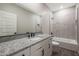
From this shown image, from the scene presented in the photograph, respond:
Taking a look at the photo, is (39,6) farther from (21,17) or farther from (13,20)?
(13,20)

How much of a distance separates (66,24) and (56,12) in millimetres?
982

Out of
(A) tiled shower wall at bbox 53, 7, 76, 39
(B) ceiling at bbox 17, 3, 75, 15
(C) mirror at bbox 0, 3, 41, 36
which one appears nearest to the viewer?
(C) mirror at bbox 0, 3, 41, 36

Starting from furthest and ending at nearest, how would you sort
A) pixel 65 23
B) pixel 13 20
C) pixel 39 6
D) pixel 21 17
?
1. pixel 65 23
2. pixel 39 6
3. pixel 21 17
4. pixel 13 20

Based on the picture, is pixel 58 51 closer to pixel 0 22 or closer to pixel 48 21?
pixel 48 21

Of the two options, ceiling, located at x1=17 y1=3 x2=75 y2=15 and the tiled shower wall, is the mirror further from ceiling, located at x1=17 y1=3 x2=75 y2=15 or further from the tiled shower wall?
the tiled shower wall

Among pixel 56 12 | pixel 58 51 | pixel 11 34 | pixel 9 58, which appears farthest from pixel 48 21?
pixel 9 58

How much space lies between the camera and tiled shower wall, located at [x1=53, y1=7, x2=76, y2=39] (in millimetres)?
2659

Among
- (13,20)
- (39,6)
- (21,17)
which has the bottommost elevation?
(13,20)

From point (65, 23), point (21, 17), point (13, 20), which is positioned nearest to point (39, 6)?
point (21, 17)

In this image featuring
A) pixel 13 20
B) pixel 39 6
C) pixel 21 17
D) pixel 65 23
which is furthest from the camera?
pixel 65 23

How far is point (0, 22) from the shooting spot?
1.05 metres

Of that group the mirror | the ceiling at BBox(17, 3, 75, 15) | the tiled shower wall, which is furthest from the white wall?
the tiled shower wall

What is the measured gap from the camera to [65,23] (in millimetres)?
2906

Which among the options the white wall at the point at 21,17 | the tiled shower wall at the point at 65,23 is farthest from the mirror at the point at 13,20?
the tiled shower wall at the point at 65,23
